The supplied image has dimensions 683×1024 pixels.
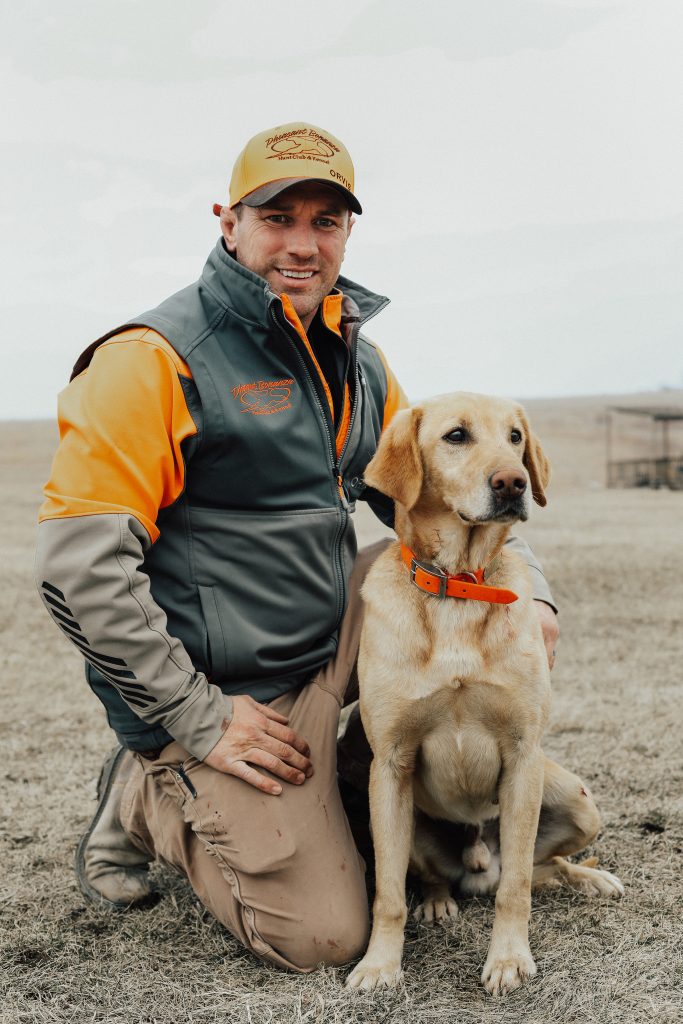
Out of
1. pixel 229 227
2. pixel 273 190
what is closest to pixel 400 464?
pixel 273 190

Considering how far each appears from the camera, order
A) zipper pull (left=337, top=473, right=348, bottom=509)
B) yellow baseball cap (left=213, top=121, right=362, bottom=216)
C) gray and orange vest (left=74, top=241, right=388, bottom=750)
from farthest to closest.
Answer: zipper pull (left=337, top=473, right=348, bottom=509) < yellow baseball cap (left=213, top=121, right=362, bottom=216) < gray and orange vest (left=74, top=241, right=388, bottom=750)

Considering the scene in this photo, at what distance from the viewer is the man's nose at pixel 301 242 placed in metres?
3.26

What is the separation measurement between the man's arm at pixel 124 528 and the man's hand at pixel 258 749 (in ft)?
0.08

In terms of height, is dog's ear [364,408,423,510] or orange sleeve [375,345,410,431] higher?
orange sleeve [375,345,410,431]

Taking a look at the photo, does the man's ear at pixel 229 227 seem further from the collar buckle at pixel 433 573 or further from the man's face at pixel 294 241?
the collar buckle at pixel 433 573

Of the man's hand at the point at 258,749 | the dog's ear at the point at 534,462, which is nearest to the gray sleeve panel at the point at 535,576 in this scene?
the dog's ear at the point at 534,462

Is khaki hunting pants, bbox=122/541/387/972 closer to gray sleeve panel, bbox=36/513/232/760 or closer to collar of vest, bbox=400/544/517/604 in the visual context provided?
gray sleeve panel, bbox=36/513/232/760

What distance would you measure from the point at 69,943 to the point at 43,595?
1.14 m

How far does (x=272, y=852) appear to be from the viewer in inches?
114

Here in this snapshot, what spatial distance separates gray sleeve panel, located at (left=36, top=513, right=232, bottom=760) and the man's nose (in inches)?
45.4

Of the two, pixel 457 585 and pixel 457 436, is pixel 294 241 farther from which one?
pixel 457 585

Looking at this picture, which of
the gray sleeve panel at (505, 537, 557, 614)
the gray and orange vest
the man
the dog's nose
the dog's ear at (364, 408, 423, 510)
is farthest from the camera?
the gray sleeve panel at (505, 537, 557, 614)

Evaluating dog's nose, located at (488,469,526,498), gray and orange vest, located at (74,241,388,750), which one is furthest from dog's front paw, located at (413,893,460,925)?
dog's nose, located at (488,469,526,498)

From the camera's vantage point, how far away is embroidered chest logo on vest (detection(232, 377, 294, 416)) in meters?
3.06
